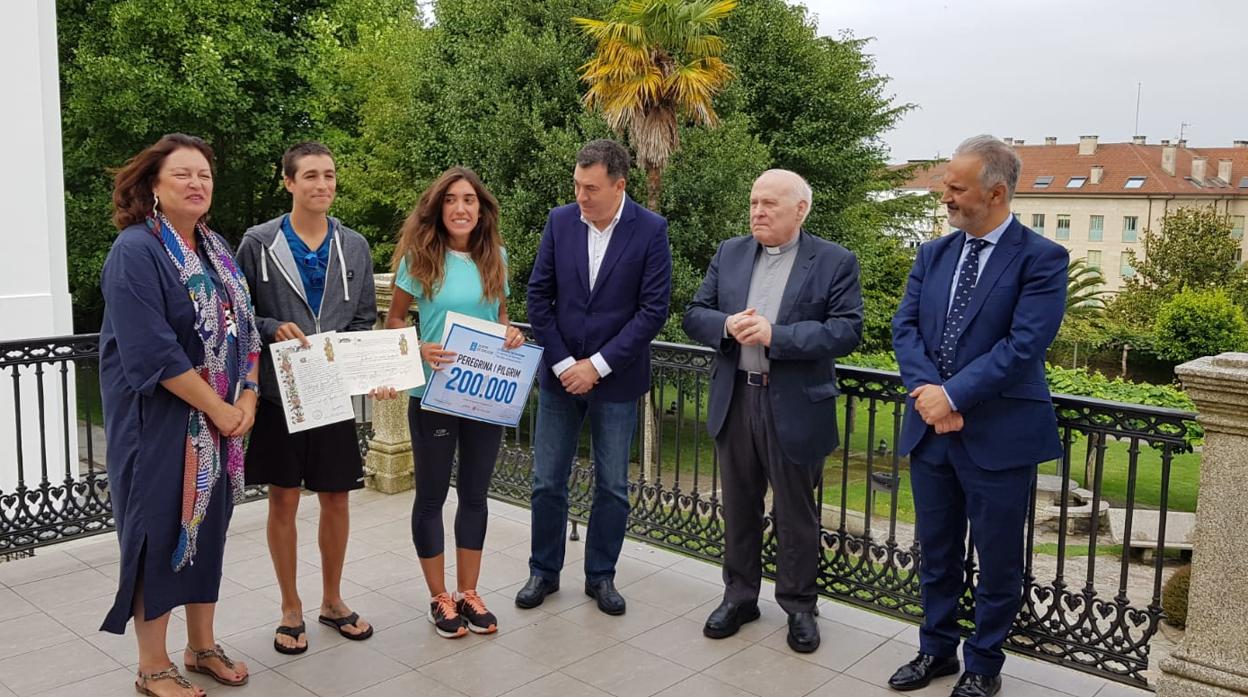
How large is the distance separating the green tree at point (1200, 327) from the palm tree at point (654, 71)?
22.3m

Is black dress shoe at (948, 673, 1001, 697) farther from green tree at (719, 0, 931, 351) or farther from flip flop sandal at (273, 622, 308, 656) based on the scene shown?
green tree at (719, 0, 931, 351)

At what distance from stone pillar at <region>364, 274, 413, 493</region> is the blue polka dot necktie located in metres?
3.75

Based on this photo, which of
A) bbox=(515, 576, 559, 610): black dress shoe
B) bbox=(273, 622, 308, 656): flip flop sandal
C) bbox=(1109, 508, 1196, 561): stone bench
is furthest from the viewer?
bbox=(1109, 508, 1196, 561): stone bench

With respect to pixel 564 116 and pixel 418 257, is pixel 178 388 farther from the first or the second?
pixel 564 116

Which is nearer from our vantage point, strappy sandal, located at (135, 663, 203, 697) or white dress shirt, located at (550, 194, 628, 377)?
strappy sandal, located at (135, 663, 203, 697)

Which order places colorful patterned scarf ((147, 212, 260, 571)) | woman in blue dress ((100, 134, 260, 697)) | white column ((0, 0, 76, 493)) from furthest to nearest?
white column ((0, 0, 76, 493)), colorful patterned scarf ((147, 212, 260, 571)), woman in blue dress ((100, 134, 260, 697))

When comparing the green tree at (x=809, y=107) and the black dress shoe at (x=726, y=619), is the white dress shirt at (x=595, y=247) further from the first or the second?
the green tree at (x=809, y=107)

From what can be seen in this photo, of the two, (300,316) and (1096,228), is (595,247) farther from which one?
(1096,228)

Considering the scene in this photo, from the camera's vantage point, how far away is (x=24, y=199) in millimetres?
10344

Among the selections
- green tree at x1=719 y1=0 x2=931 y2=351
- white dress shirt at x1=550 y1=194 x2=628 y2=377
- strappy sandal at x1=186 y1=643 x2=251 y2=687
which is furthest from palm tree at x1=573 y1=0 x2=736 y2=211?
strappy sandal at x1=186 y1=643 x2=251 y2=687

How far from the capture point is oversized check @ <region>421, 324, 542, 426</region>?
404cm

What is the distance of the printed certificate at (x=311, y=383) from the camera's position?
3.72 m

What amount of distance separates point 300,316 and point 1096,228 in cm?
7253

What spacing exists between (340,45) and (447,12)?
3328 mm
